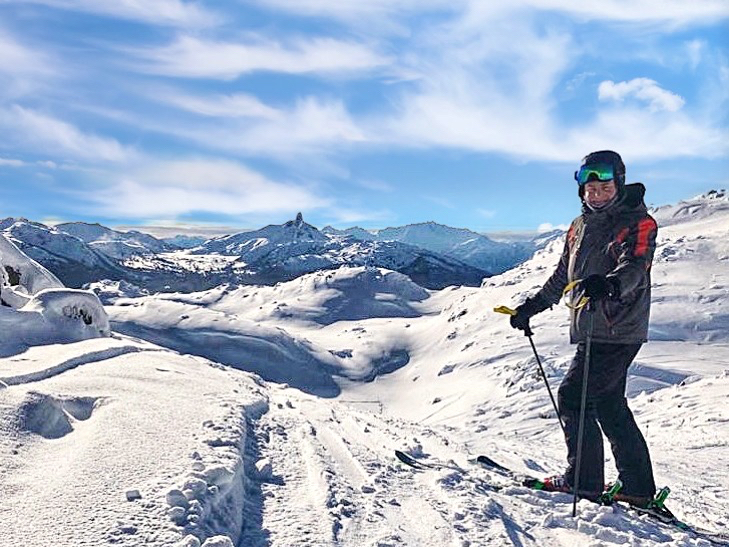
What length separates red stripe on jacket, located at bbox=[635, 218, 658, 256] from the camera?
420cm

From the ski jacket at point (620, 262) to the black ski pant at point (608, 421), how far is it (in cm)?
14

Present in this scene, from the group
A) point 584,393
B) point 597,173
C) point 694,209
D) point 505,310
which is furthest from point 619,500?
point 694,209

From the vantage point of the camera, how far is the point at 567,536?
386 centimetres

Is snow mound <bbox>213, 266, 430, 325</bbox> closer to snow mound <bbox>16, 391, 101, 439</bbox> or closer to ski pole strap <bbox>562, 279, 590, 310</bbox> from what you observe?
snow mound <bbox>16, 391, 101, 439</bbox>

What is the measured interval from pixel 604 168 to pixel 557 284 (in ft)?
3.72

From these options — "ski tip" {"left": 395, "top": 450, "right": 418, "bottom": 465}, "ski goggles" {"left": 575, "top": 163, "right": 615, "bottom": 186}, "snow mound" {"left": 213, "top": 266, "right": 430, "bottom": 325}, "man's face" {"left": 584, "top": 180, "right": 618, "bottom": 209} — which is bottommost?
"ski tip" {"left": 395, "top": 450, "right": 418, "bottom": 465}

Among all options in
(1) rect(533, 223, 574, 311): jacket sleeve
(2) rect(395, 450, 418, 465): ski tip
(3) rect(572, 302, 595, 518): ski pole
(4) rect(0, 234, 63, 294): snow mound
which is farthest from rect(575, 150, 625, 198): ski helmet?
(4) rect(0, 234, 63, 294): snow mound

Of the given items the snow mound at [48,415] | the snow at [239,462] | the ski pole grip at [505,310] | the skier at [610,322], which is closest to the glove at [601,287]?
the skier at [610,322]

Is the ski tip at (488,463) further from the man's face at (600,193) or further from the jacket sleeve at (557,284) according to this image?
the man's face at (600,193)

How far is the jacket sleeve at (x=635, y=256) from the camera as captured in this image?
414 cm

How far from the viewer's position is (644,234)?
4.22 metres

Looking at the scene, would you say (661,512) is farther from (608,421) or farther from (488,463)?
(488,463)

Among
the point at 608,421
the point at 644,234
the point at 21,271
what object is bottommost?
the point at 608,421

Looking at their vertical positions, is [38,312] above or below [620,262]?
above
